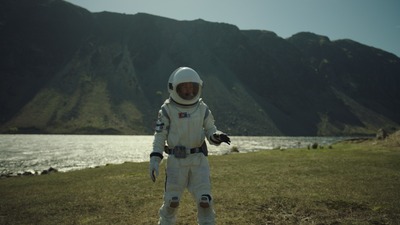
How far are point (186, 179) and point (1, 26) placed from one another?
222 metres

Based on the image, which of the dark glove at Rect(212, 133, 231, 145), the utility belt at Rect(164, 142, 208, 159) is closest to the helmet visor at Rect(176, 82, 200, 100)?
the dark glove at Rect(212, 133, 231, 145)

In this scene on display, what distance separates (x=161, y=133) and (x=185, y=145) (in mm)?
625

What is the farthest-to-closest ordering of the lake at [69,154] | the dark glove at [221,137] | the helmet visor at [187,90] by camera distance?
the lake at [69,154]
the helmet visor at [187,90]
the dark glove at [221,137]

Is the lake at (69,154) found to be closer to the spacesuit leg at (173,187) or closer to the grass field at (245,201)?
the grass field at (245,201)

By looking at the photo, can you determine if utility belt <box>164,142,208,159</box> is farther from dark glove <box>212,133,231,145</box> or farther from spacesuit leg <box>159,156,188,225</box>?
dark glove <box>212,133,231,145</box>

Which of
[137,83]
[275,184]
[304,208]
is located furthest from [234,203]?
[137,83]

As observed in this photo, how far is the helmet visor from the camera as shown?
7.46 m

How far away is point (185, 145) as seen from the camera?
7289mm

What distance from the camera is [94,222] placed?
987 cm

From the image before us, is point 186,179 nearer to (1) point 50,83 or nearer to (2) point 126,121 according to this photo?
(2) point 126,121

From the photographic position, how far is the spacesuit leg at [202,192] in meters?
6.89

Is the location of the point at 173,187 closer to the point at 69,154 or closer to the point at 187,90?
the point at 187,90

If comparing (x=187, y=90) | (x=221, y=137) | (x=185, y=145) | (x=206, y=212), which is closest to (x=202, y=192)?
(x=206, y=212)

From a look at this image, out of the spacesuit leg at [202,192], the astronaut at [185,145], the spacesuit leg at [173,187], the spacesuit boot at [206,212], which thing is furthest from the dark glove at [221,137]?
the spacesuit boot at [206,212]
